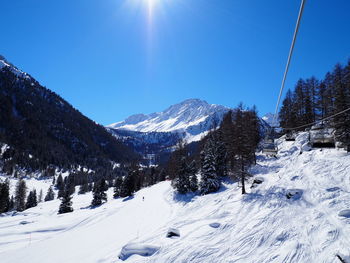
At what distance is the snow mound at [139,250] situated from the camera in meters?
10.8

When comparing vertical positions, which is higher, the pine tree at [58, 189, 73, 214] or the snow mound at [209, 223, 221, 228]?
the snow mound at [209, 223, 221, 228]

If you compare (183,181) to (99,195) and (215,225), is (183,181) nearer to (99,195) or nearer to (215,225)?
(215,225)

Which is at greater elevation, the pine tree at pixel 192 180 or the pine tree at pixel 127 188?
the pine tree at pixel 192 180

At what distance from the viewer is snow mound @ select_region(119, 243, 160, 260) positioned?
1079cm

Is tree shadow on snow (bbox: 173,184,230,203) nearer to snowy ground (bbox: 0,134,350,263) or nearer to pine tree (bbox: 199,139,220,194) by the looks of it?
pine tree (bbox: 199,139,220,194)

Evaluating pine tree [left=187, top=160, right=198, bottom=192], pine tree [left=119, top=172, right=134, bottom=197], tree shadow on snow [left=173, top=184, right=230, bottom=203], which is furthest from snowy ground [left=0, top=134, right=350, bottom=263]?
pine tree [left=119, top=172, right=134, bottom=197]

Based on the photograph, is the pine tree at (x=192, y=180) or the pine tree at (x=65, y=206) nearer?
the pine tree at (x=192, y=180)

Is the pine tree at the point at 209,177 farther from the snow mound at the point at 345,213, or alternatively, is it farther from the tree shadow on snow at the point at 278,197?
the snow mound at the point at 345,213

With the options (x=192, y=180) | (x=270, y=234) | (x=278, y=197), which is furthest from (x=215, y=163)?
(x=270, y=234)

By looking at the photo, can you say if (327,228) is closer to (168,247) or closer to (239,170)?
(168,247)

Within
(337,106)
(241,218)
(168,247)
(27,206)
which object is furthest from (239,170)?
(27,206)

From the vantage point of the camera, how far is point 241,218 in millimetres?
13602

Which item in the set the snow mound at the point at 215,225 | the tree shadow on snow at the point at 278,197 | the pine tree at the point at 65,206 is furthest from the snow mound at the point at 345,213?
the pine tree at the point at 65,206

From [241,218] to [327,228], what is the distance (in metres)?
5.93
